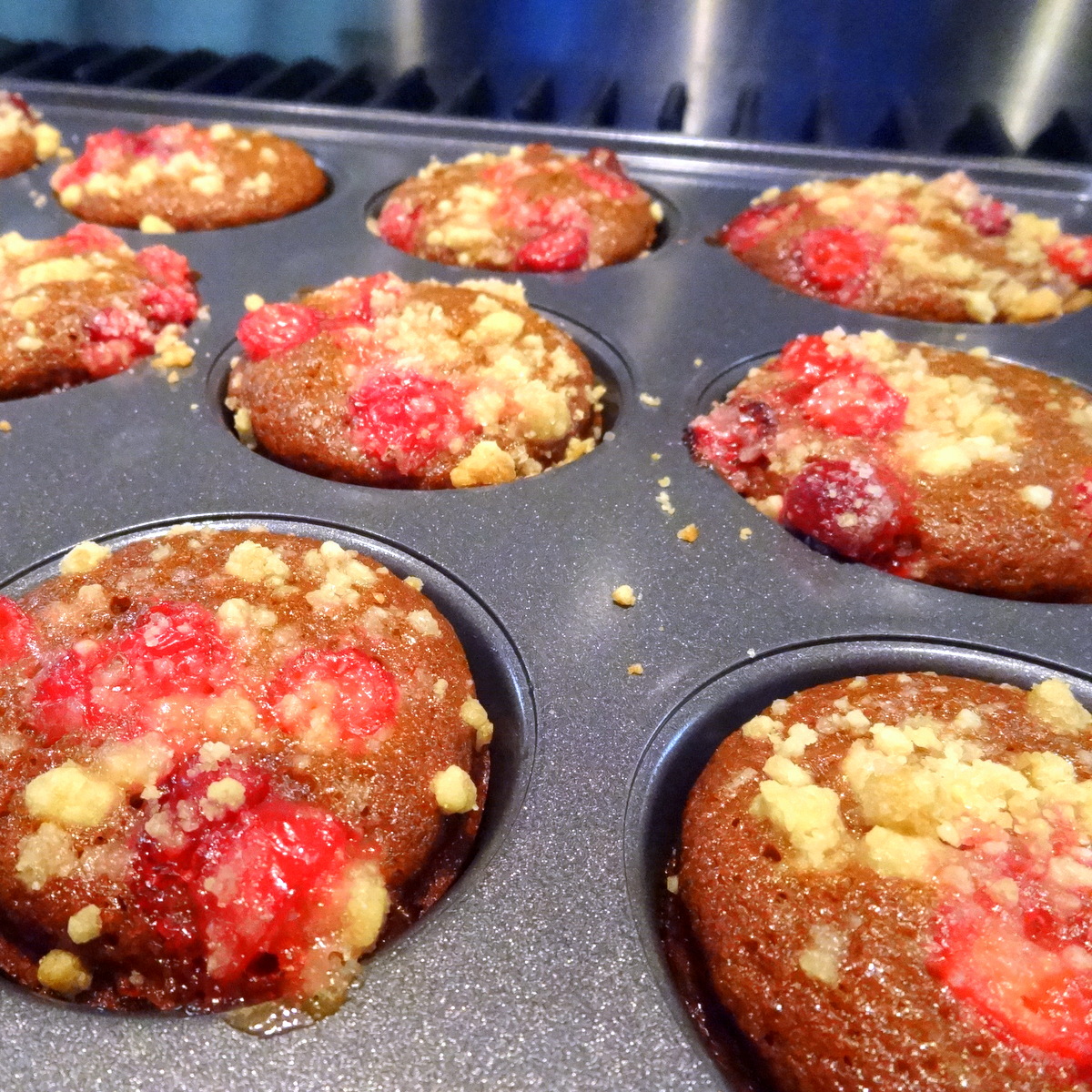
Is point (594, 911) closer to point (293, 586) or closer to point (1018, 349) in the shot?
point (293, 586)

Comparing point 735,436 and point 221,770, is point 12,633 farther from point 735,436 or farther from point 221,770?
point 735,436

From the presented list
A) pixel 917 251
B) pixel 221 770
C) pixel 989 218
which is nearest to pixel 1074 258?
pixel 989 218

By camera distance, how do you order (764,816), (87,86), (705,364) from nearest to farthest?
(764,816) < (705,364) < (87,86)

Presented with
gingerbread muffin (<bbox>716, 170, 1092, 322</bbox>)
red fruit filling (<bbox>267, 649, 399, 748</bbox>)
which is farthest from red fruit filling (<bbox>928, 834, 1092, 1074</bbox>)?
gingerbread muffin (<bbox>716, 170, 1092, 322</bbox>)

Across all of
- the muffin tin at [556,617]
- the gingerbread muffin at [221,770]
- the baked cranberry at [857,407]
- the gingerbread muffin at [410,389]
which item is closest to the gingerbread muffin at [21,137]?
the muffin tin at [556,617]

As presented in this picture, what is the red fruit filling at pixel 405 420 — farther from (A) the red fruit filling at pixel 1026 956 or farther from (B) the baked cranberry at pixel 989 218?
(B) the baked cranberry at pixel 989 218

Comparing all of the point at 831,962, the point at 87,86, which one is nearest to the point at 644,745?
the point at 831,962
